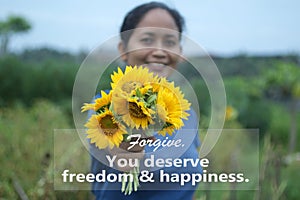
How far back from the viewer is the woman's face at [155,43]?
0.77 metres

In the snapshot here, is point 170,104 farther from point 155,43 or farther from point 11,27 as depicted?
point 11,27

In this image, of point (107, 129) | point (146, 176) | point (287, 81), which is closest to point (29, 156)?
point (146, 176)

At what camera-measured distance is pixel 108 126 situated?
0.67 m

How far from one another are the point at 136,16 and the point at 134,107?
21 centimetres

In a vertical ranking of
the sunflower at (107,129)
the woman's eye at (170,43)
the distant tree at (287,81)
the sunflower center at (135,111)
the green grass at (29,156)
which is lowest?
the distant tree at (287,81)

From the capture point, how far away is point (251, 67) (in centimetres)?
432

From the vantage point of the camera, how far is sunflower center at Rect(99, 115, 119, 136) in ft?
2.19

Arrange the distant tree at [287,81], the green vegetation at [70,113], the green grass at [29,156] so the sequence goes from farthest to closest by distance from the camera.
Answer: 1. the distant tree at [287,81]
2. the green vegetation at [70,113]
3. the green grass at [29,156]

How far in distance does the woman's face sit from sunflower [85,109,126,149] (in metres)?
0.14

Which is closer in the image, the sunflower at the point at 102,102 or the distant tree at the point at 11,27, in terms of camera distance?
the sunflower at the point at 102,102

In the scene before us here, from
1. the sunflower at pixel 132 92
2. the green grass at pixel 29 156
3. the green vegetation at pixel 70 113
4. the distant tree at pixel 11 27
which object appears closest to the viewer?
the sunflower at pixel 132 92

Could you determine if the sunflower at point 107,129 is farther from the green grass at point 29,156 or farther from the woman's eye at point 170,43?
the green grass at point 29,156

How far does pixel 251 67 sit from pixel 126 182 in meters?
3.68

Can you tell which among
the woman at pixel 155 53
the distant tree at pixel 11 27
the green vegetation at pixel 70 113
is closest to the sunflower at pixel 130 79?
the woman at pixel 155 53
